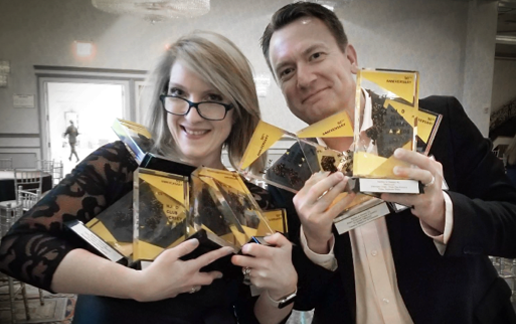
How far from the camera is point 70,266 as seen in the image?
70 centimetres

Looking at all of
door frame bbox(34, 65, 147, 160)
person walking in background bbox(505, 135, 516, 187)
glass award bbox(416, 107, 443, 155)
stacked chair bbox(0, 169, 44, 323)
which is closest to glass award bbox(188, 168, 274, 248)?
glass award bbox(416, 107, 443, 155)

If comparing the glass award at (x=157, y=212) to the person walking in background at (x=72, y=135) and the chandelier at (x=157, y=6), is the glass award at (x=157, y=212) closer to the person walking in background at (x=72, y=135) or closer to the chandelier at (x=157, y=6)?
the chandelier at (x=157, y=6)

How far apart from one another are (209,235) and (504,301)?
752mm

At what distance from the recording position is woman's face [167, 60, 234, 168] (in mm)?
939

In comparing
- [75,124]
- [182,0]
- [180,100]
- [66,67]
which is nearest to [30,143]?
[75,124]

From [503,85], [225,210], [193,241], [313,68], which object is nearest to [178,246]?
[193,241]

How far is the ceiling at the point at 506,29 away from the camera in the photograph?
6.30 m

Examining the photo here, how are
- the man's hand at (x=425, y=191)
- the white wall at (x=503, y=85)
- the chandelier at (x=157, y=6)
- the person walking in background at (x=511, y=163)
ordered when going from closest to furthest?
the man's hand at (x=425, y=191)
the person walking in background at (x=511, y=163)
the chandelier at (x=157, y=6)
the white wall at (x=503, y=85)

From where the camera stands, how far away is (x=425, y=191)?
713mm

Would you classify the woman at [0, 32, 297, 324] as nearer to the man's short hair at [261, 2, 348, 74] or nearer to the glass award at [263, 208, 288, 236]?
the glass award at [263, 208, 288, 236]

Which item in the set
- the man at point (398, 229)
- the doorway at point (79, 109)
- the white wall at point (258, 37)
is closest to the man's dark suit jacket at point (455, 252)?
the man at point (398, 229)

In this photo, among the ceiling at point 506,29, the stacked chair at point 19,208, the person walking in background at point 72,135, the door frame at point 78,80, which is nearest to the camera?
the stacked chair at point 19,208

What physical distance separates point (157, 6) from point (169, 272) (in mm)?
3482

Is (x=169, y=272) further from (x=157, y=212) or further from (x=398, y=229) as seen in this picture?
(x=398, y=229)
